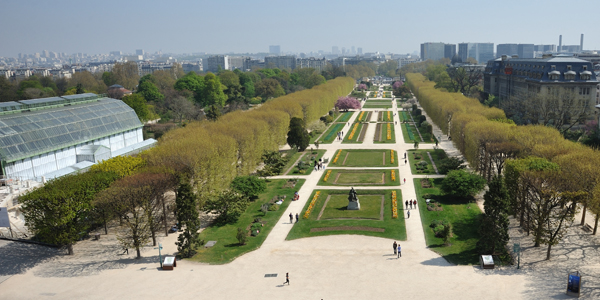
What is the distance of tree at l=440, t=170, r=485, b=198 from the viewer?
55.6 m

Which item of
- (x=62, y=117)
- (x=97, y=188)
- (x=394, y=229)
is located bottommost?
(x=394, y=229)

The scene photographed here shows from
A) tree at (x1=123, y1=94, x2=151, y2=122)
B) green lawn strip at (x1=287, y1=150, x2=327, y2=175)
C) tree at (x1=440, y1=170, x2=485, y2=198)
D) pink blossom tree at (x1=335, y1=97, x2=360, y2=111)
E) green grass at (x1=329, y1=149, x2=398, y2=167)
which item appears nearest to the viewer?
tree at (x1=440, y1=170, x2=485, y2=198)

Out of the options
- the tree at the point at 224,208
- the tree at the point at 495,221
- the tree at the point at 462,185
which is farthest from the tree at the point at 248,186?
the tree at the point at 495,221

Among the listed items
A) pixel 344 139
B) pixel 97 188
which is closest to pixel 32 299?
pixel 97 188

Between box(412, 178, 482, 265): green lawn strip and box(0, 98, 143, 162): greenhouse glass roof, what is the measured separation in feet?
161

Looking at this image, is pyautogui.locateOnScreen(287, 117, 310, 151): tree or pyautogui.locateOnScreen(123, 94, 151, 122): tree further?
pyautogui.locateOnScreen(123, 94, 151, 122): tree

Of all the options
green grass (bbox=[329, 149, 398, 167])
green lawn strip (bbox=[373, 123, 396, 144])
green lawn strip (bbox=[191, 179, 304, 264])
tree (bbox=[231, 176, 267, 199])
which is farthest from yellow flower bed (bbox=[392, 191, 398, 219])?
green lawn strip (bbox=[373, 123, 396, 144])

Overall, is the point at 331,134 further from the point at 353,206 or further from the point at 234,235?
the point at 234,235

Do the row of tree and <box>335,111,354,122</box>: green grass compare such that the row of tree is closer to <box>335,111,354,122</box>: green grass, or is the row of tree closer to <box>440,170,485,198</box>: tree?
<box>440,170,485,198</box>: tree

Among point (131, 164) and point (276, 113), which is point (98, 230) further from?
point (276, 113)

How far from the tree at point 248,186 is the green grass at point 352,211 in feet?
30.2

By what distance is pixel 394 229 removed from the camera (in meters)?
48.1

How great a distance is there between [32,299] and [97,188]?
13.0 m

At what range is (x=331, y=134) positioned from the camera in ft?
360
